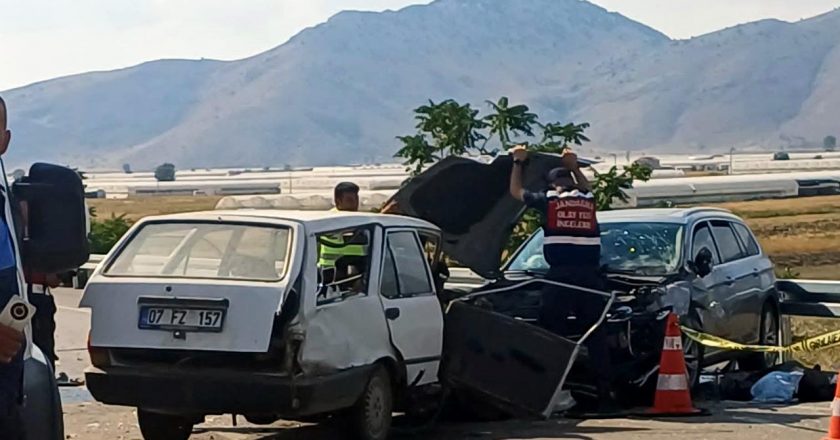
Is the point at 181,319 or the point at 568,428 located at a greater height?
the point at 181,319

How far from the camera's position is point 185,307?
28.1 ft

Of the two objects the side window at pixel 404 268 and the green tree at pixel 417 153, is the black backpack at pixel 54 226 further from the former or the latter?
the green tree at pixel 417 153

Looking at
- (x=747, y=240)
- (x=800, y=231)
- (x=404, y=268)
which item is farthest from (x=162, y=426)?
(x=800, y=231)

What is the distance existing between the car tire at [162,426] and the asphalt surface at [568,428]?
528 mm

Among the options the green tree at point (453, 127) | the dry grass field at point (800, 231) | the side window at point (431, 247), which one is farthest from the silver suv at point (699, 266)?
the dry grass field at point (800, 231)

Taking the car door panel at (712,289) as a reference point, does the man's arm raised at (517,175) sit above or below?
above

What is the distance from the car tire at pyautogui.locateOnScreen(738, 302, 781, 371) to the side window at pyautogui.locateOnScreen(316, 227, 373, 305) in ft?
16.4

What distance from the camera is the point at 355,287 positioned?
368 inches

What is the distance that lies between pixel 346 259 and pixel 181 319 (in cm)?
143

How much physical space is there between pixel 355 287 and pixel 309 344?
984mm

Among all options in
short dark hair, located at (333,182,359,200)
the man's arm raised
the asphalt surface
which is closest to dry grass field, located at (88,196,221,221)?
short dark hair, located at (333,182,359,200)

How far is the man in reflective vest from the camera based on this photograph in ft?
34.8

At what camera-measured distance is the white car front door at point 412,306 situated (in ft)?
31.5

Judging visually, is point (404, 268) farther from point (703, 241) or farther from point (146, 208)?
point (146, 208)
